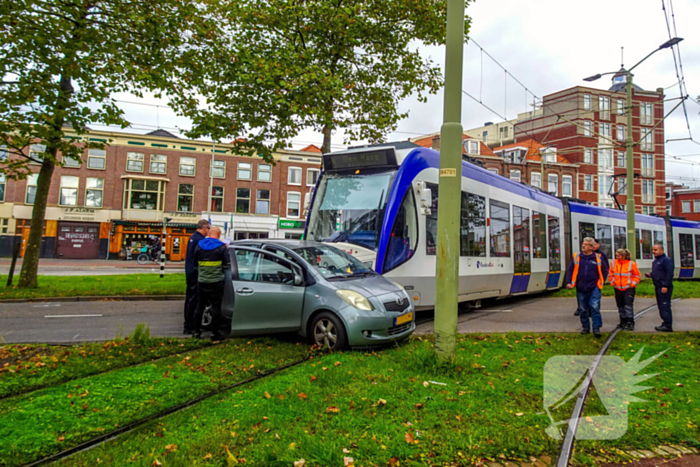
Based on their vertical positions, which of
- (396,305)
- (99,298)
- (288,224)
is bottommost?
(99,298)

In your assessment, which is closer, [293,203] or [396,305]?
[396,305]

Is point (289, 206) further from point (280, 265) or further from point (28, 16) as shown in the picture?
point (280, 265)

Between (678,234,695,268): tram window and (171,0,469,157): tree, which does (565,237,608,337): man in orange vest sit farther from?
(678,234,695,268): tram window

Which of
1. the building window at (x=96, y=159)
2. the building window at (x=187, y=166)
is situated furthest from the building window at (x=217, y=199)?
the building window at (x=96, y=159)

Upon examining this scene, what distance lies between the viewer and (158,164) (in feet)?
127

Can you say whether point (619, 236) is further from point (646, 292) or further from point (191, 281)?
point (191, 281)

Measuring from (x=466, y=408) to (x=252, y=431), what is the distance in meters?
1.84

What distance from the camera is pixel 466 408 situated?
3.92m

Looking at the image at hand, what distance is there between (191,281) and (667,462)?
6.25m

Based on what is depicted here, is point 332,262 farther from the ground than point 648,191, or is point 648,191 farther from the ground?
point 648,191

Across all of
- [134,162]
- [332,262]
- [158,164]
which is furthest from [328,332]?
[134,162]

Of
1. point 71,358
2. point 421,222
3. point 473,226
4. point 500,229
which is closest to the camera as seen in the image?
point 71,358

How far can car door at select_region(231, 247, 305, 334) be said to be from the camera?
6.37 m

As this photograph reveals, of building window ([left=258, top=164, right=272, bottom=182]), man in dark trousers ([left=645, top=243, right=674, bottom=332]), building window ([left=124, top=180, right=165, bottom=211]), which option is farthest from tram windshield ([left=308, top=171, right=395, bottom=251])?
building window ([left=124, top=180, right=165, bottom=211])
